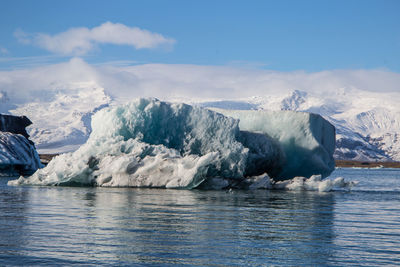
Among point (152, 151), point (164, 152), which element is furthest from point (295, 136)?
point (152, 151)

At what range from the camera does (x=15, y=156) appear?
42469mm

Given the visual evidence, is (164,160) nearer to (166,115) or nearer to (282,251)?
(166,115)

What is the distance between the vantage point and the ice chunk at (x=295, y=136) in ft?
101

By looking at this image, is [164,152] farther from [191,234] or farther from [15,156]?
[15,156]

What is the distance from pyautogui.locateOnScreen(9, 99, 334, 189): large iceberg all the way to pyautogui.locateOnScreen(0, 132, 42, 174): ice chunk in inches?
526

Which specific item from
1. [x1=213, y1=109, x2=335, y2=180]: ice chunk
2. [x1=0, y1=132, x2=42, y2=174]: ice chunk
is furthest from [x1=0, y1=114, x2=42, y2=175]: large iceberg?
[x1=213, y1=109, x2=335, y2=180]: ice chunk

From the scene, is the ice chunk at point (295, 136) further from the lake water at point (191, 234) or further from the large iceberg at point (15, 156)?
the large iceberg at point (15, 156)

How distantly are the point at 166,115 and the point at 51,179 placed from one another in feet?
19.9

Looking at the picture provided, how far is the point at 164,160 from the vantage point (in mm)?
25422

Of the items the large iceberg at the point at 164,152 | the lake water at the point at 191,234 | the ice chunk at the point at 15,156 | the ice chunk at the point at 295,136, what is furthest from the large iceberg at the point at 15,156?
the lake water at the point at 191,234

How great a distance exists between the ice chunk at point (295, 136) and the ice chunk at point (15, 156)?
685 inches

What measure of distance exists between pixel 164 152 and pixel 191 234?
50.8ft

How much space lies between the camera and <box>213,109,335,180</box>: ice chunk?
A: 30.9 m

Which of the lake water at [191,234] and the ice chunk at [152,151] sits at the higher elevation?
the ice chunk at [152,151]
